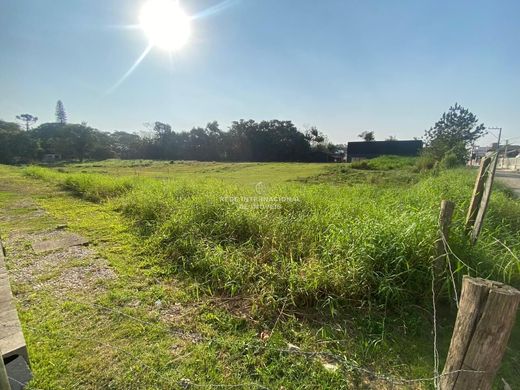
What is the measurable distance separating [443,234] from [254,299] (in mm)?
1711

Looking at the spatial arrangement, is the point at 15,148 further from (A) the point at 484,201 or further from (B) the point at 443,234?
(A) the point at 484,201

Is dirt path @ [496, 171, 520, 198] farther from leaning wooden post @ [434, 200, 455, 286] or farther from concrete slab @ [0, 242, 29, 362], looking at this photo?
concrete slab @ [0, 242, 29, 362]

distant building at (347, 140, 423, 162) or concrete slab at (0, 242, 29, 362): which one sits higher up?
distant building at (347, 140, 423, 162)

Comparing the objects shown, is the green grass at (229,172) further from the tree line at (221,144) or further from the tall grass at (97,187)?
the tree line at (221,144)

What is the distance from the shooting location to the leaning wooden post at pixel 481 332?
856 millimetres

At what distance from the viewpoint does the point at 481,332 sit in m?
0.90

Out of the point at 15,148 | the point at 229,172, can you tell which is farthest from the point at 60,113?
the point at 229,172

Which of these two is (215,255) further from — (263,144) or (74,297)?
(263,144)

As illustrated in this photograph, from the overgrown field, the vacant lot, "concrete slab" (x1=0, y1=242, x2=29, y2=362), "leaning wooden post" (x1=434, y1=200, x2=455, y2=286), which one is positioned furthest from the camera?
the overgrown field

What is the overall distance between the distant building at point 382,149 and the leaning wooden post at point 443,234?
34.5m

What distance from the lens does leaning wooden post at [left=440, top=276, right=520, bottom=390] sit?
86 cm

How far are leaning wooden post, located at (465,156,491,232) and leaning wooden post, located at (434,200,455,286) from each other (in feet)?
1.66

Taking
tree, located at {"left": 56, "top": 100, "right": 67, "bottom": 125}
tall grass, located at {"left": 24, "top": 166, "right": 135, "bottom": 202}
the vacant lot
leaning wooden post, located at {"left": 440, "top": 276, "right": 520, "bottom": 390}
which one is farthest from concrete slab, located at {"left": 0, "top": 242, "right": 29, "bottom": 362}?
tree, located at {"left": 56, "top": 100, "right": 67, "bottom": 125}

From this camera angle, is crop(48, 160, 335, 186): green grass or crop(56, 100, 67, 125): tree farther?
crop(56, 100, 67, 125): tree
